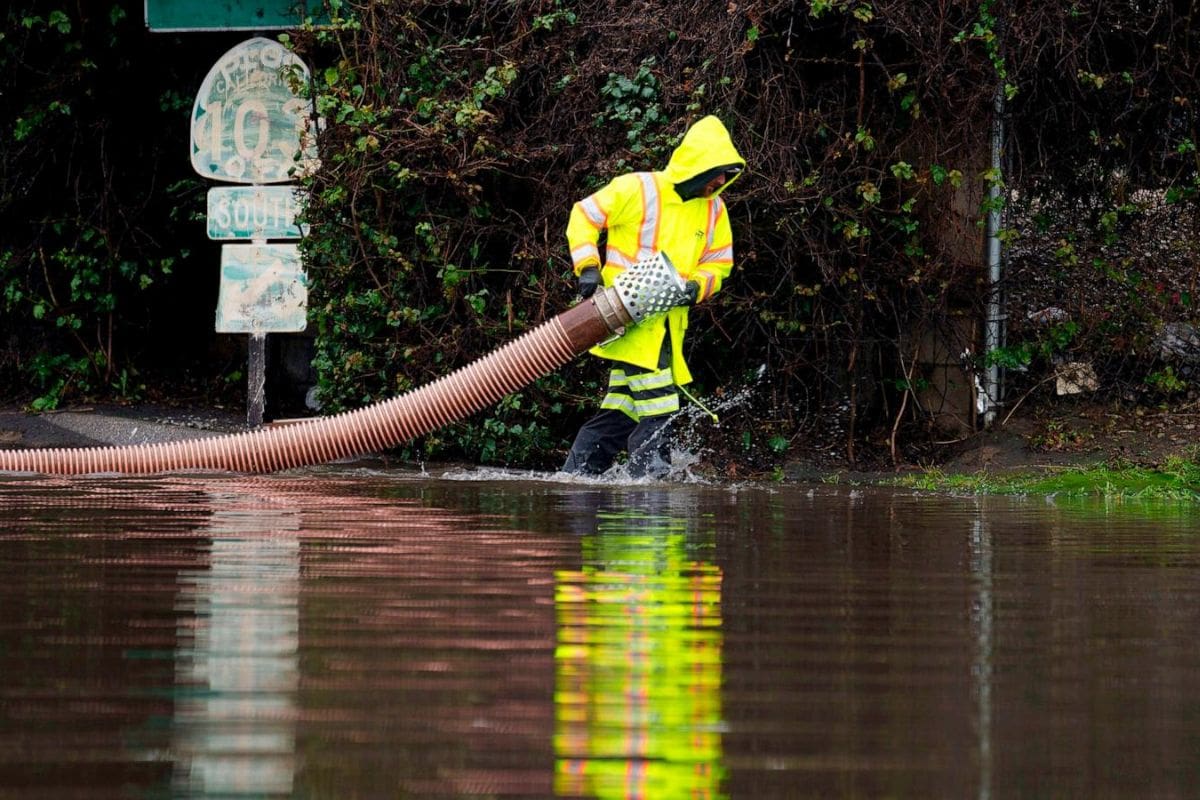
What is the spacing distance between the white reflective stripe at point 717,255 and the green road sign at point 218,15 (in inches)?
168

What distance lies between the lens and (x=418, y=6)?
1154 centimetres

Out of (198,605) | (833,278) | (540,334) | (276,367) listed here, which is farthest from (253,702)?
(276,367)

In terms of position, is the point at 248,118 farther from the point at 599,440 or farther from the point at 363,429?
the point at 599,440

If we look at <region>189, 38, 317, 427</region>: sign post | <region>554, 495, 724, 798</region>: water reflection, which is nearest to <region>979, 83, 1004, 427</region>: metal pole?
<region>189, 38, 317, 427</region>: sign post

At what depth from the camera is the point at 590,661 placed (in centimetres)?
350

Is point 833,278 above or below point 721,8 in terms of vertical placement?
below

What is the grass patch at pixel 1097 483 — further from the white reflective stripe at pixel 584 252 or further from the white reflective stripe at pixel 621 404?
the white reflective stripe at pixel 584 252

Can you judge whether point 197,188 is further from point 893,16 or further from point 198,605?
point 198,605

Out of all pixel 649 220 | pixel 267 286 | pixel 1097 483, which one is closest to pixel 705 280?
pixel 649 220

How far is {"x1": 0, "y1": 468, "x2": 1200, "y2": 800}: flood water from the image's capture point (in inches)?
103

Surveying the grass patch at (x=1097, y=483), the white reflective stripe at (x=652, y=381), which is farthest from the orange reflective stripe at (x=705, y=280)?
the grass patch at (x=1097, y=483)

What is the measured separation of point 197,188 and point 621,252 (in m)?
6.22

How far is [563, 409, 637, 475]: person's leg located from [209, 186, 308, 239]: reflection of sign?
3.46 metres

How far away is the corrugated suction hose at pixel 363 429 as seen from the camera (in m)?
9.80
